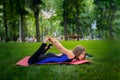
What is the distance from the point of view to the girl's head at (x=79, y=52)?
145 inches

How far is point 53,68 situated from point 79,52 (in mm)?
225

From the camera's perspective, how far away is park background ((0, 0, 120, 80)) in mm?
3465

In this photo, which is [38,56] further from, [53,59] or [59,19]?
[59,19]

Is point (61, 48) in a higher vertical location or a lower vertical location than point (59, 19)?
lower

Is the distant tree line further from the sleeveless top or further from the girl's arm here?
the sleeveless top

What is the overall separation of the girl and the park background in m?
0.04

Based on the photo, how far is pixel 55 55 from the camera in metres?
3.74

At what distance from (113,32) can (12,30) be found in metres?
0.84

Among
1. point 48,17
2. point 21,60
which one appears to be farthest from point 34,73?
point 48,17

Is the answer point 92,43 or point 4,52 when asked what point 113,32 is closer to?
point 92,43

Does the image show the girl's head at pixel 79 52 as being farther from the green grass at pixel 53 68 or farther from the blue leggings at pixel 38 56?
the blue leggings at pixel 38 56

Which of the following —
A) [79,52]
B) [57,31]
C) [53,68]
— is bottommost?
[53,68]

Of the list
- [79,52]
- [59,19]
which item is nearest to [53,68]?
[79,52]

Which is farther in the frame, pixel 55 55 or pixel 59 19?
pixel 55 55
